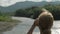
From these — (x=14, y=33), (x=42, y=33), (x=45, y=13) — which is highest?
(x=45, y=13)

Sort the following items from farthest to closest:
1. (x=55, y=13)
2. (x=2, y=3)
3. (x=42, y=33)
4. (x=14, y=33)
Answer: (x=2, y=3)
(x=55, y=13)
(x=14, y=33)
(x=42, y=33)

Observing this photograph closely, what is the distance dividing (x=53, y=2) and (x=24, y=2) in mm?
2183

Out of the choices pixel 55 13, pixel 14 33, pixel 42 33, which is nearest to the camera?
pixel 42 33

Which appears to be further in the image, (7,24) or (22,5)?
(22,5)

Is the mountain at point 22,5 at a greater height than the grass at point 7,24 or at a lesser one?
greater

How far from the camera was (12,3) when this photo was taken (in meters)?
16.3

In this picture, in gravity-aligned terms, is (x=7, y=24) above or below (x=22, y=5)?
below

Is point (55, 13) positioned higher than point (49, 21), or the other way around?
point (49, 21)

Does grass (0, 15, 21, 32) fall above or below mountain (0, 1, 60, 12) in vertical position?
below

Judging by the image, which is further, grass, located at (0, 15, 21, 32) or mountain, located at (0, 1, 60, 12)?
mountain, located at (0, 1, 60, 12)

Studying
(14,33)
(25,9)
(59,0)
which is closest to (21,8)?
(25,9)

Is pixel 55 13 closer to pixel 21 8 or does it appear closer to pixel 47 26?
pixel 21 8

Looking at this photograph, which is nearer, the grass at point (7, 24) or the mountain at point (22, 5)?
the grass at point (7, 24)

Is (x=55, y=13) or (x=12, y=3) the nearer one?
(x=55, y=13)
